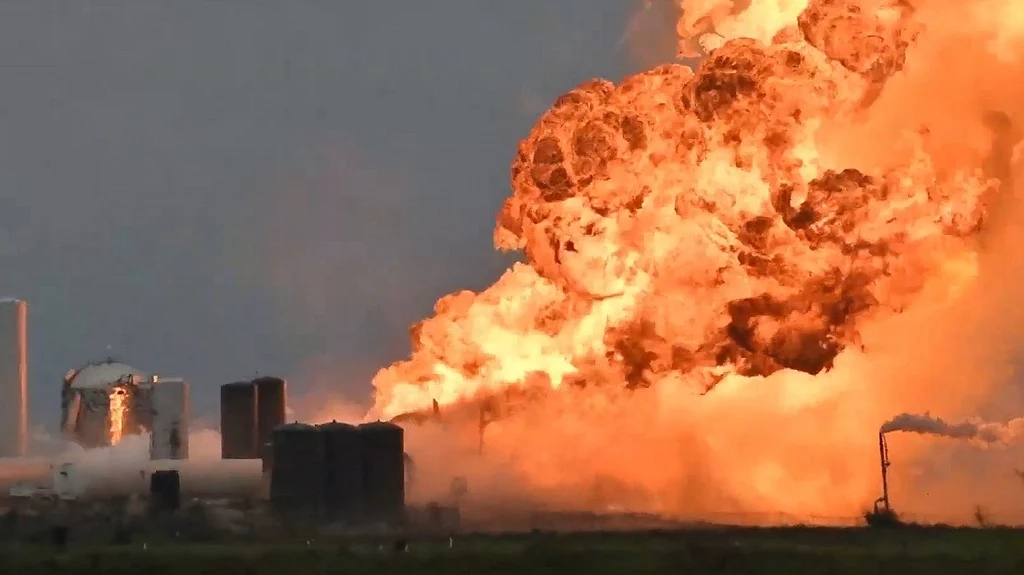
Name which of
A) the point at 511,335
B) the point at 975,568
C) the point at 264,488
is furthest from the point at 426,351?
the point at 975,568

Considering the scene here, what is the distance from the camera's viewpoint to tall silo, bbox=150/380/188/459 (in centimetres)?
13450

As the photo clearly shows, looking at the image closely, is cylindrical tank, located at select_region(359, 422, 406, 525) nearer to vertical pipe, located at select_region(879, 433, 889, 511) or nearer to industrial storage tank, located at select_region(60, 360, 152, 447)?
vertical pipe, located at select_region(879, 433, 889, 511)

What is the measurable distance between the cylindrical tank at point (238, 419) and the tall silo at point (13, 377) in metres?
16.0

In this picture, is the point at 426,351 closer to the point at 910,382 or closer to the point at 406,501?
the point at 406,501

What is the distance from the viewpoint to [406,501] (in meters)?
108

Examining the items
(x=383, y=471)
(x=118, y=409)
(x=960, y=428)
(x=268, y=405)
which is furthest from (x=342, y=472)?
(x=118, y=409)

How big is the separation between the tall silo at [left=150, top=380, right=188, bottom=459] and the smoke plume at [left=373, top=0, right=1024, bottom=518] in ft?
106

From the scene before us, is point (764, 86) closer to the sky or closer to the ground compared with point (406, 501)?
closer to the sky

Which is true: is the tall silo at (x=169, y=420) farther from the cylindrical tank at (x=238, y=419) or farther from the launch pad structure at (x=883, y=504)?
the launch pad structure at (x=883, y=504)

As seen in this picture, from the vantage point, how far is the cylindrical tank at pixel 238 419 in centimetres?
13050

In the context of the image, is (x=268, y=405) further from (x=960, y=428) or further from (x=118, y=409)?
(x=960, y=428)

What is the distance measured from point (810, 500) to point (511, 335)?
2643cm

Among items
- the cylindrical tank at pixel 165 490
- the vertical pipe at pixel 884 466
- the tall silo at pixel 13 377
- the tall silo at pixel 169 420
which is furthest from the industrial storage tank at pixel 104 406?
the vertical pipe at pixel 884 466

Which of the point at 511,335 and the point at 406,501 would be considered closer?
the point at 406,501
